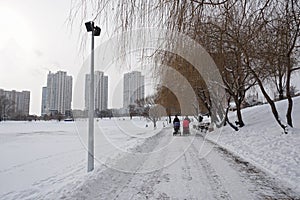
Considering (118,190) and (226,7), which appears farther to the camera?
(118,190)

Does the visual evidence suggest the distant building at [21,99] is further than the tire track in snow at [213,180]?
Yes

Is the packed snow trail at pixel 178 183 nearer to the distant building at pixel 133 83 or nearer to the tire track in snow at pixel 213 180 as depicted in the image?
the tire track in snow at pixel 213 180

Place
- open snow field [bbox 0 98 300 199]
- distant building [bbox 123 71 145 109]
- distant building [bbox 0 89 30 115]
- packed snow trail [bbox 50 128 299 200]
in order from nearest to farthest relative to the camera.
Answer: packed snow trail [bbox 50 128 299 200]
open snow field [bbox 0 98 300 199]
distant building [bbox 123 71 145 109]
distant building [bbox 0 89 30 115]

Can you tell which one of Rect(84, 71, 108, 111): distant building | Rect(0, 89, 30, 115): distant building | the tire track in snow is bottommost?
the tire track in snow

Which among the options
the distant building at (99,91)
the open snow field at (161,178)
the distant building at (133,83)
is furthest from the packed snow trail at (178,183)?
the distant building at (133,83)

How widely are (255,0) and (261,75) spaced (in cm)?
1259

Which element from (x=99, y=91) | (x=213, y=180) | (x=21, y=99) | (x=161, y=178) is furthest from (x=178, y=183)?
(x=21, y=99)

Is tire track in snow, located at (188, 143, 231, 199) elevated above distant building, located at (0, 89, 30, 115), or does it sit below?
below

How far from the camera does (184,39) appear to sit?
4.36 meters

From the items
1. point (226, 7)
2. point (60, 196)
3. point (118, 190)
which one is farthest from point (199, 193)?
point (226, 7)

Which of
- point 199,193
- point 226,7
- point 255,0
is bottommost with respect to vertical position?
point 199,193

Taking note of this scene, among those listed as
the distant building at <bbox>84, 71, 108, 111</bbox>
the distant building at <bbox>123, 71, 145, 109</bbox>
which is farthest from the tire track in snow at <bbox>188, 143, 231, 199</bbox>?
the distant building at <bbox>84, 71, 108, 111</bbox>

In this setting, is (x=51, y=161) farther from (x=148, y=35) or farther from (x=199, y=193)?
(x=148, y=35)

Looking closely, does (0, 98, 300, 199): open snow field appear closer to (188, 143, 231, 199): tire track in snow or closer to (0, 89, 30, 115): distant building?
(188, 143, 231, 199): tire track in snow
